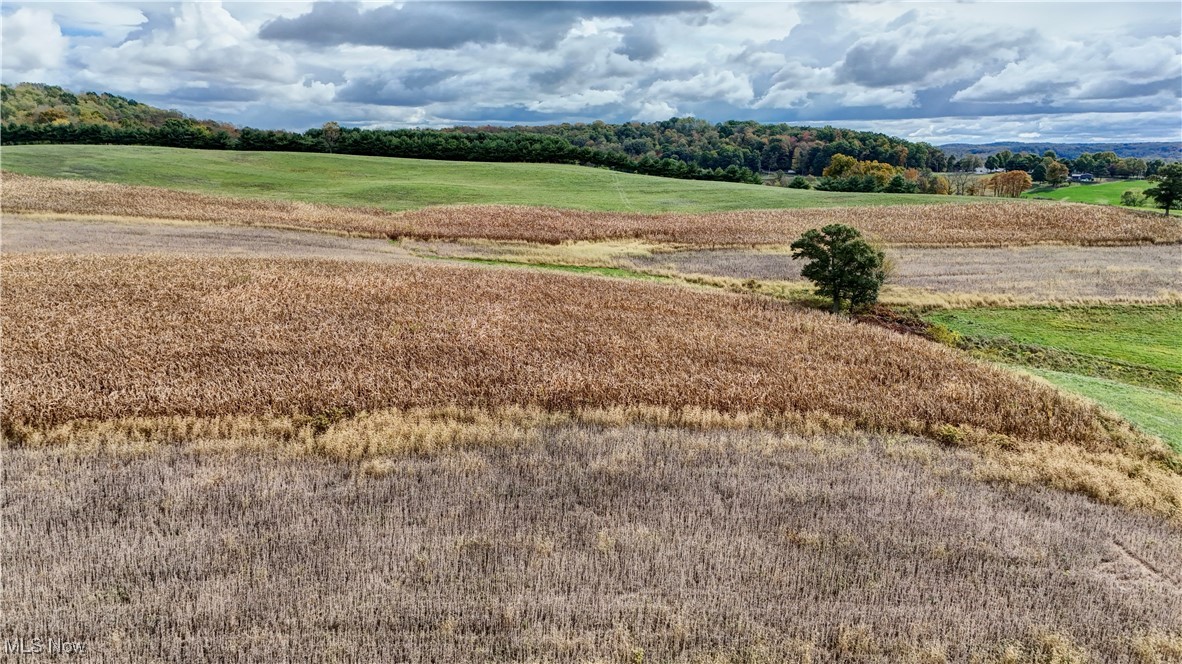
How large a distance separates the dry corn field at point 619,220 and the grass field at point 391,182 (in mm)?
Answer: 7377

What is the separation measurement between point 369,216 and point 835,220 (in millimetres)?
40990

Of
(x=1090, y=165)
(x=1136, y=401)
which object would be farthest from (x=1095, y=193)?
(x=1136, y=401)

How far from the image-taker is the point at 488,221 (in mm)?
51656

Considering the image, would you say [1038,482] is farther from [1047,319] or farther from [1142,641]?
[1047,319]

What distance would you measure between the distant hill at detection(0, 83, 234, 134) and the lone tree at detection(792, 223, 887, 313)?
118 meters

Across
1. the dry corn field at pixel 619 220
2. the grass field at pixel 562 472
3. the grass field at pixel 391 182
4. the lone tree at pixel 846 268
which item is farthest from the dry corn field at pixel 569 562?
the grass field at pixel 391 182

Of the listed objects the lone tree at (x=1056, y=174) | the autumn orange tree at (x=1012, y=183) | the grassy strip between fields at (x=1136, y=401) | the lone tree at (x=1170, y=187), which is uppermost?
the lone tree at (x=1056, y=174)

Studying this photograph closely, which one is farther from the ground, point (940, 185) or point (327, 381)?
point (940, 185)

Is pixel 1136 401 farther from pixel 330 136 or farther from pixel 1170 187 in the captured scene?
pixel 330 136

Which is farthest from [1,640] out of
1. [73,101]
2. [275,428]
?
[73,101]

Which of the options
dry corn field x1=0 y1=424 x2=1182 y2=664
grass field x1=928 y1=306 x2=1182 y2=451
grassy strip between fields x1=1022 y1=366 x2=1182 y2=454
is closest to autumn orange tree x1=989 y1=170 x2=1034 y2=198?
grass field x1=928 y1=306 x2=1182 y2=451

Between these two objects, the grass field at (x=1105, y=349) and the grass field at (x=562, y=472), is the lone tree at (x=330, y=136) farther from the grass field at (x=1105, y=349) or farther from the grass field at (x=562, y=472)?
the grass field at (x=1105, y=349)

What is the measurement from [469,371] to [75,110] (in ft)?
523

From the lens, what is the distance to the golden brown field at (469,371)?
13.5 metres
